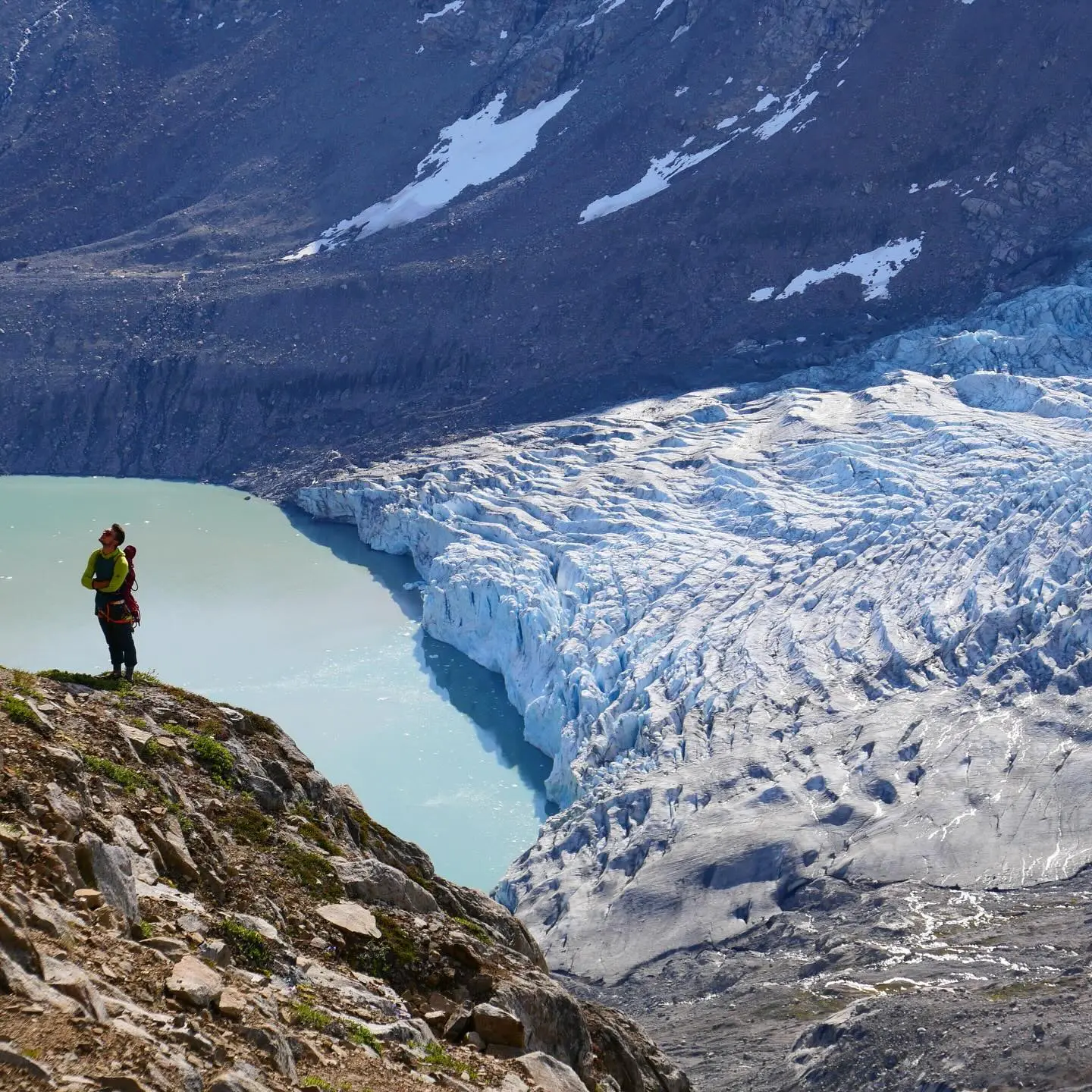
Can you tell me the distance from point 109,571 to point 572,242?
4048 cm

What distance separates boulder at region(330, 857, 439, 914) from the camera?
319 inches

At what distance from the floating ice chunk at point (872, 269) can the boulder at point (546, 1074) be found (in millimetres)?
39853

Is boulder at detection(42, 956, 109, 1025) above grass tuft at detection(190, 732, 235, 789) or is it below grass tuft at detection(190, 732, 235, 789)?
below

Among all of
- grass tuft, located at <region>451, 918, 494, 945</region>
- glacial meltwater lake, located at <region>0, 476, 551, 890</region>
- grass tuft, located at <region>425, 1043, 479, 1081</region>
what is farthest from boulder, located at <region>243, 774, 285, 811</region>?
glacial meltwater lake, located at <region>0, 476, 551, 890</region>

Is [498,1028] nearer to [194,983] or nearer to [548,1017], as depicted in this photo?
[548,1017]

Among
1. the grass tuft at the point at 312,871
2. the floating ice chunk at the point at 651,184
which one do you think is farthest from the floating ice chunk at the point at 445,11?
the grass tuft at the point at 312,871

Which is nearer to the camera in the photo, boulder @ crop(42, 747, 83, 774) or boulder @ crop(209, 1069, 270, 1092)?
boulder @ crop(209, 1069, 270, 1092)

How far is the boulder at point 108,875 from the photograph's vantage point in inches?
238

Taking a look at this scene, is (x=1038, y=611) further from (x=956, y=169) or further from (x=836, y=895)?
(x=956, y=169)

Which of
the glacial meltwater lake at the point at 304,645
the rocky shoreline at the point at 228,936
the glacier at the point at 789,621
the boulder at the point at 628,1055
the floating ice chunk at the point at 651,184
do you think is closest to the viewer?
the rocky shoreline at the point at 228,936

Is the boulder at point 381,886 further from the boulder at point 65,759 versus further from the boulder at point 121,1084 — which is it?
the boulder at point 121,1084

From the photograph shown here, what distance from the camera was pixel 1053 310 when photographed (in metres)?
37.6

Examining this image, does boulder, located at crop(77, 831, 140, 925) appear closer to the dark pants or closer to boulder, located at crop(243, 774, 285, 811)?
boulder, located at crop(243, 774, 285, 811)

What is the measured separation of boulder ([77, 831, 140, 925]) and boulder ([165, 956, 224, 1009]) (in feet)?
1.17
